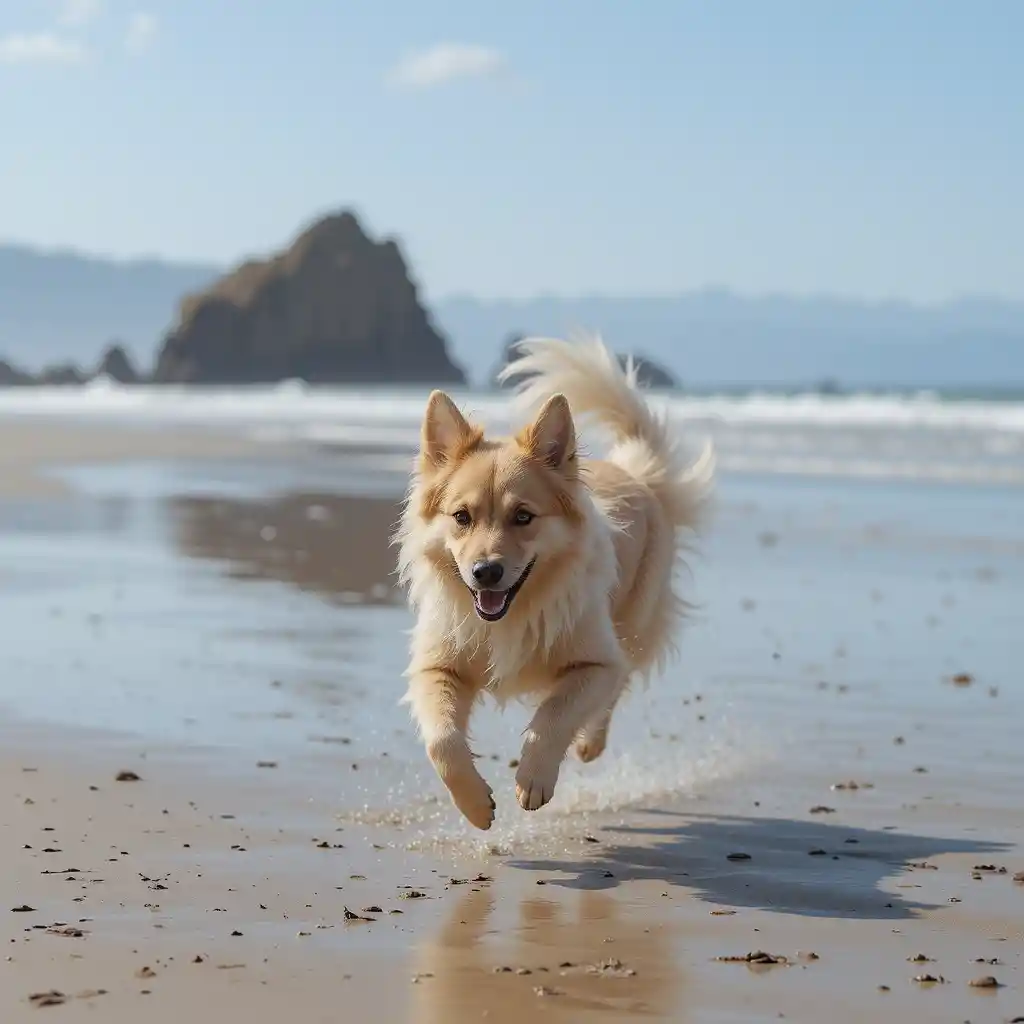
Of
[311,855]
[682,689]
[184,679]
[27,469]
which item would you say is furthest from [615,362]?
[27,469]

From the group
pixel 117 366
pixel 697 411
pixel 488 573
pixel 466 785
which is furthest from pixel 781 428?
pixel 117 366

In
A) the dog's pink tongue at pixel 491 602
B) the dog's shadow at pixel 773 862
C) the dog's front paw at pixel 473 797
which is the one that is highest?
the dog's pink tongue at pixel 491 602

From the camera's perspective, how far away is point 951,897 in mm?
4441

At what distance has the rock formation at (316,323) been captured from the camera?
325 ft

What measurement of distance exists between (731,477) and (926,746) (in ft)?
42.4

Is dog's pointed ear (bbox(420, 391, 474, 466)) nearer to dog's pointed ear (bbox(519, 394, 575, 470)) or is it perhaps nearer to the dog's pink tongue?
dog's pointed ear (bbox(519, 394, 575, 470))

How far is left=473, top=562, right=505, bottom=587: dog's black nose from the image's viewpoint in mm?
4852

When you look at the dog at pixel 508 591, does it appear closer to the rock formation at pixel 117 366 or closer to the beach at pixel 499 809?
the beach at pixel 499 809

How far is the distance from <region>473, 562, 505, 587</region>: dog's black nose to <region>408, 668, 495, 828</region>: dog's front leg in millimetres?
473

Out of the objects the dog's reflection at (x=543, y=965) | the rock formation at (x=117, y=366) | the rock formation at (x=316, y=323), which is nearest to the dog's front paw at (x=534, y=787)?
the dog's reflection at (x=543, y=965)

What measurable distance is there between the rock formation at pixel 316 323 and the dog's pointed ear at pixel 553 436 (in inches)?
3624

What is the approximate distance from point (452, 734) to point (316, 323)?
99715mm

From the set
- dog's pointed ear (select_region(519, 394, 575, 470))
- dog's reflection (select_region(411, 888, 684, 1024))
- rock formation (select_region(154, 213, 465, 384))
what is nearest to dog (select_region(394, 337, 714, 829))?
dog's pointed ear (select_region(519, 394, 575, 470))

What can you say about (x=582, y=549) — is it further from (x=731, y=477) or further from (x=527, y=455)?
(x=731, y=477)
